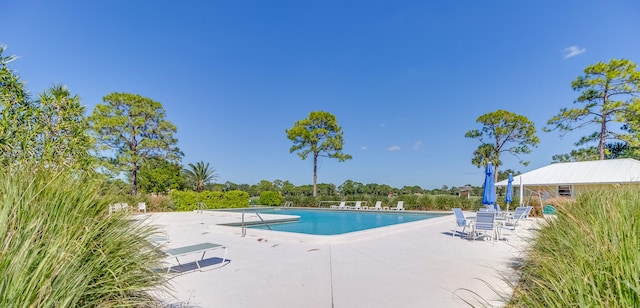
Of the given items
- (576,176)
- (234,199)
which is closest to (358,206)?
(234,199)

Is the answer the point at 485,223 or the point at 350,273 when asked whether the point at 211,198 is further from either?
the point at 350,273

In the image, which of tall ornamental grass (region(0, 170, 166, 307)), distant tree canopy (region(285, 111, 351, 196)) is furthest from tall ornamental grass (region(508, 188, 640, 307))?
distant tree canopy (region(285, 111, 351, 196))

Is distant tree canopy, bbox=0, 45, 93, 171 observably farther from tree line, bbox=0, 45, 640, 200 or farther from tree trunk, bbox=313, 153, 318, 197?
tree trunk, bbox=313, 153, 318, 197

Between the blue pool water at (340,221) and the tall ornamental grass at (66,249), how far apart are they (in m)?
10.6

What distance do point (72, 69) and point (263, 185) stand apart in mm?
26248

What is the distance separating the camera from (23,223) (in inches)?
69.9

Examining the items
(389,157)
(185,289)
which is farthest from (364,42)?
(185,289)

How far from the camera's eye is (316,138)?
28297mm

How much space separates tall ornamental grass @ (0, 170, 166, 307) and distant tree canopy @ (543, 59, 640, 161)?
2717cm

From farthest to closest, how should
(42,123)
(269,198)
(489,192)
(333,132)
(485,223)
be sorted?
(333,132)
(269,198)
(489,192)
(485,223)
(42,123)

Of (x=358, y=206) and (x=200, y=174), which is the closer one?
(x=358, y=206)

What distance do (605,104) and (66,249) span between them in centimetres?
2882

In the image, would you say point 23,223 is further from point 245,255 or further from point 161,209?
point 161,209

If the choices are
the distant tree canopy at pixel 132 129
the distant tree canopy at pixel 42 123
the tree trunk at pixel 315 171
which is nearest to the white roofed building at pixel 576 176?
the tree trunk at pixel 315 171
